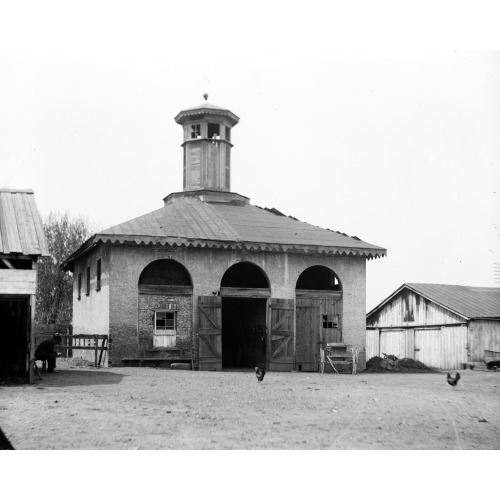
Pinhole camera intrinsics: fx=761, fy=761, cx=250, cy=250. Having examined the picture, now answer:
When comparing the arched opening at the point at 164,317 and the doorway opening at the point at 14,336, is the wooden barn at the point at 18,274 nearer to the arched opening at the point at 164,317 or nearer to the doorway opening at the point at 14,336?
the doorway opening at the point at 14,336

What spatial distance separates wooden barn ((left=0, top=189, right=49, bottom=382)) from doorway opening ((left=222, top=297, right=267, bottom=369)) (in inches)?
346

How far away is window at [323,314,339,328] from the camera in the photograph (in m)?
27.5

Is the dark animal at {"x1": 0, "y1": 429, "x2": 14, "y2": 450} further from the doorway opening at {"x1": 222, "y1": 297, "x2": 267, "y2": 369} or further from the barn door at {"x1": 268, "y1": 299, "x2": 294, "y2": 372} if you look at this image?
the doorway opening at {"x1": 222, "y1": 297, "x2": 267, "y2": 369}

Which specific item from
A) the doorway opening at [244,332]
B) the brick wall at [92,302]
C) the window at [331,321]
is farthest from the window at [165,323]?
the window at [331,321]

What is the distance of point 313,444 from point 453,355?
24.3 meters

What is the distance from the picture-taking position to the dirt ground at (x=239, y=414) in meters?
11.0

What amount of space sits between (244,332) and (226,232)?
5.04 meters

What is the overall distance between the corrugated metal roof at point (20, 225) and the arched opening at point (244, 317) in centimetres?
793

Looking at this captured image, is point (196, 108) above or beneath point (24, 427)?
above

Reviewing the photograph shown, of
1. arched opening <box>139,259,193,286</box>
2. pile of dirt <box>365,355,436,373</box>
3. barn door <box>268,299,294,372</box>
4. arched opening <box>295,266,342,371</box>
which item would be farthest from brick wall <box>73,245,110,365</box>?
pile of dirt <box>365,355,436,373</box>

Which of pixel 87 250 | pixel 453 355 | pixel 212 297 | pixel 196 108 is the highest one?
pixel 196 108

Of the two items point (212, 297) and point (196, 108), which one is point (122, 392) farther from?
point (196, 108)

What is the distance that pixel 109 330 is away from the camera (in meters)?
24.7

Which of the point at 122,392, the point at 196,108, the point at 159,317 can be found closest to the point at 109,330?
the point at 159,317
